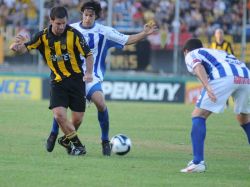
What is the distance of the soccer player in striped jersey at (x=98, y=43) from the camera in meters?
A: 12.3

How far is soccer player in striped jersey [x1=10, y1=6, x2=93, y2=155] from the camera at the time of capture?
11.7 metres

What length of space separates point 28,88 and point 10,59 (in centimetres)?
114

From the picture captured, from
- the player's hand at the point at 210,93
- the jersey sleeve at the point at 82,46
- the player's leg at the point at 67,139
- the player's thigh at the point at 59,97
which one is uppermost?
the jersey sleeve at the point at 82,46

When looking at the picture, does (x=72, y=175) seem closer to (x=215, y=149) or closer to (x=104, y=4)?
(x=215, y=149)

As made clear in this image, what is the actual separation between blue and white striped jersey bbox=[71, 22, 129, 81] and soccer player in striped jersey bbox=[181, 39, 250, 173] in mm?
2499

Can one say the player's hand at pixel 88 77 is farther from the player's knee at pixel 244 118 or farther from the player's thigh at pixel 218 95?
the player's knee at pixel 244 118

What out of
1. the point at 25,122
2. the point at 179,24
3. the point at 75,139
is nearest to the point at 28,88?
the point at 179,24

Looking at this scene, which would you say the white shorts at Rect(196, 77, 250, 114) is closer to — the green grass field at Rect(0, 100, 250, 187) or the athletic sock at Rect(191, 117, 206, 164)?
the athletic sock at Rect(191, 117, 206, 164)

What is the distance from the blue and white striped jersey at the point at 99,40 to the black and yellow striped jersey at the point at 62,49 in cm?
84

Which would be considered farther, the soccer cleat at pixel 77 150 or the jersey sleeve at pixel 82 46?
the soccer cleat at pixel 77 150

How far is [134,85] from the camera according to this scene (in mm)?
27406

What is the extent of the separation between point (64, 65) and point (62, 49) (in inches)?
9.8

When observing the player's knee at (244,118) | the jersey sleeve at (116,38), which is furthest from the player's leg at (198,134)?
the jersey sleeve at (116,38)

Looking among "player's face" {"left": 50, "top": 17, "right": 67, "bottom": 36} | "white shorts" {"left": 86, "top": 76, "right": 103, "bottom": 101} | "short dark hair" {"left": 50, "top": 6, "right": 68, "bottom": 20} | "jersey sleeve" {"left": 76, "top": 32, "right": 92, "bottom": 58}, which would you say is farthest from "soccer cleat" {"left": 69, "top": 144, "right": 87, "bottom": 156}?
"short dark hair" {"left": 50, "top": 6, "right": 68, "bottom": 20}
